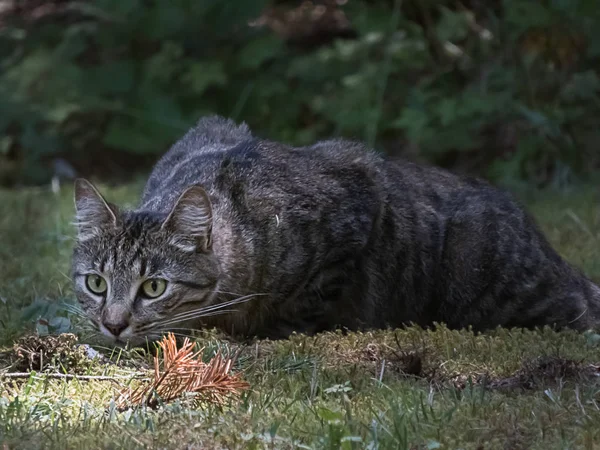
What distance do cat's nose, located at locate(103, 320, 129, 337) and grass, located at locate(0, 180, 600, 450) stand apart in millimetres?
72

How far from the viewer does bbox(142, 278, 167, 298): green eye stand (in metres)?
3.14

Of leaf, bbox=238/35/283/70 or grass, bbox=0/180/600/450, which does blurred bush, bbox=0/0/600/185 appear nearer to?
leaf, bbox=238/35/283/70

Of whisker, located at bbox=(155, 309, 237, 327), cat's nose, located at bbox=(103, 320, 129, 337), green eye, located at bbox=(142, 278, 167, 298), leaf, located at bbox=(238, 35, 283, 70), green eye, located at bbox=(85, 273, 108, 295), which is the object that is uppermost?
green eye, located at bbox=(142, 278, 167, 298)

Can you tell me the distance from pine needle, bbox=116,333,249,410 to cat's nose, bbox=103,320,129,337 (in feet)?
1.82

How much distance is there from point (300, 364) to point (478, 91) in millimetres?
4280

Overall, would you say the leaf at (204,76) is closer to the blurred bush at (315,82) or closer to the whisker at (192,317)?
the blurred bush at (315,82)

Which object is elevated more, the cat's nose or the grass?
the grass

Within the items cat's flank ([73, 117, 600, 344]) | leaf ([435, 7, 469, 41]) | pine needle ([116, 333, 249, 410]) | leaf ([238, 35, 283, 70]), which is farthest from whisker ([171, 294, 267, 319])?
leaf ([238, 35, 283, 70])

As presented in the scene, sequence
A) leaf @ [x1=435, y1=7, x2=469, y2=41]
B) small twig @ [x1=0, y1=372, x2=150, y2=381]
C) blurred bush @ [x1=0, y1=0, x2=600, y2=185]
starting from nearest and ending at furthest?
small twig @ [x1=0, y1=372, x2=150, y2=381]
blurred bush @ [x1=0, y1=0, x2=600, y2=185]
leaf @ [x1=435, y1=7, x2=469, y2=41]

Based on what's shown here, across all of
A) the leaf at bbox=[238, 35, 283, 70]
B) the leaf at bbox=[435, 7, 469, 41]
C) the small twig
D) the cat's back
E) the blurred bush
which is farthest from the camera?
the leaf at bbox=[238, 35, 283, 70]

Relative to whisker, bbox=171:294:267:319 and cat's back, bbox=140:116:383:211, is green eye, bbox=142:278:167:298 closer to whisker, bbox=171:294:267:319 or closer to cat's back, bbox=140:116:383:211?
whisker, bbox=171:294:267:319

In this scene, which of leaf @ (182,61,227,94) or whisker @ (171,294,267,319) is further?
leaf @ (182,61,227,94)

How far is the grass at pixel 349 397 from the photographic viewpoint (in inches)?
86.2

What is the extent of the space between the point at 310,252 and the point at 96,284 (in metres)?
0.75
